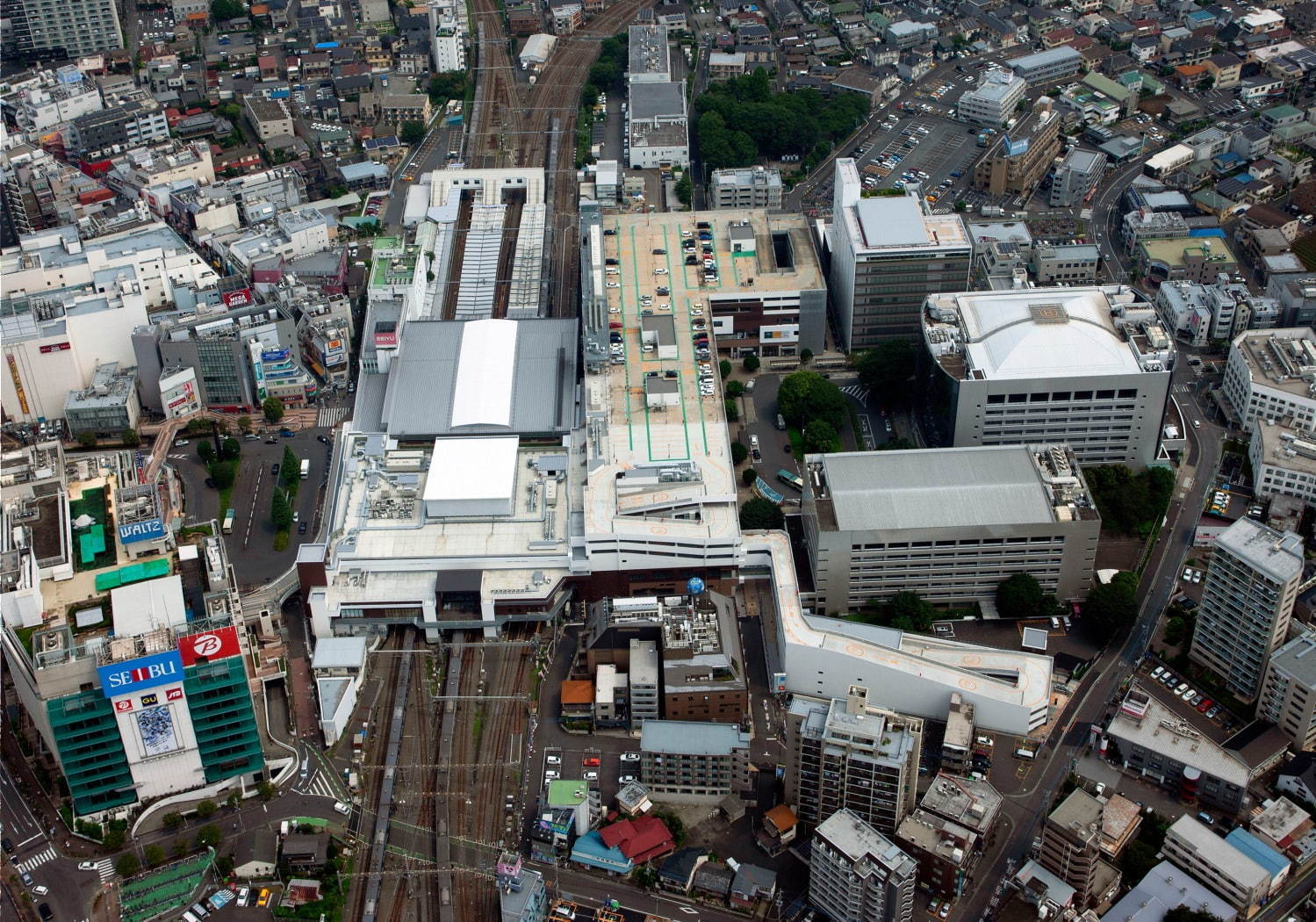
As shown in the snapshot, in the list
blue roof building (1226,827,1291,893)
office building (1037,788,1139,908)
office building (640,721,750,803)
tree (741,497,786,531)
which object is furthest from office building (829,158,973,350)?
blue roof building (1226,827,1291,893)

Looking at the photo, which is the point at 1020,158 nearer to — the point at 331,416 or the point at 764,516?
the point at 764,516

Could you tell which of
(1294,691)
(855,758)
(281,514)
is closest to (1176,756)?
(1294,691)

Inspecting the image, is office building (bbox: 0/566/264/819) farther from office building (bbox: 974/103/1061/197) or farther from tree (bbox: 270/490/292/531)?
office building (bbox: 974/103/1061/197)

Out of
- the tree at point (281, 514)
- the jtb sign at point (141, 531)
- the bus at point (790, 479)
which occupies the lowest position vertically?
the bus at point (790, 479)

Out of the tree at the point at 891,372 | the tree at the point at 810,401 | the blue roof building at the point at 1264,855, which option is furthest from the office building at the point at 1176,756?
the tree at the point at 891,372

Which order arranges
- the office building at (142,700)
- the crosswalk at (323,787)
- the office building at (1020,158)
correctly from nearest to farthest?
1. the office building at (142,700)
2. the crosswalk at (323,787)
3. the office building at (1020,158)

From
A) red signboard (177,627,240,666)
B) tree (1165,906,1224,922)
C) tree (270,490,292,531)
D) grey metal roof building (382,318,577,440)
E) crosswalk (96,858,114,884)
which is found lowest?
crosswalk (96,858,114,884)

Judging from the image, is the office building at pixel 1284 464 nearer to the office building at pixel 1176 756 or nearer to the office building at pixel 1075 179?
the office building at pixel 1176 756
